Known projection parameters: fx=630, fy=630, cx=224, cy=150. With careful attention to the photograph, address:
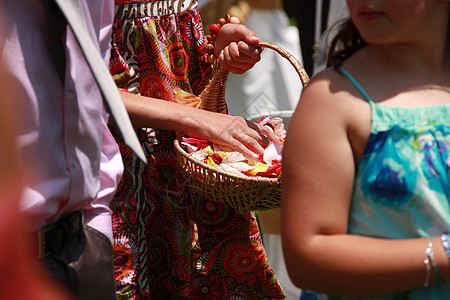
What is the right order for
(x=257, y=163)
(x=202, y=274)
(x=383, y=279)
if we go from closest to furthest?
(x=383, y=279)
(x=257, y=163)
(x=202, y=274)

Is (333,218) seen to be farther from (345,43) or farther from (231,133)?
(231,133)

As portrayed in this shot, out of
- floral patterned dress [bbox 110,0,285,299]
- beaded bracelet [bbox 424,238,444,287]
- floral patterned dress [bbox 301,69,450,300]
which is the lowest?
floral patterned dress [bbox 110,0,285,299]

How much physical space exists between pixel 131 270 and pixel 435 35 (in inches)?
47.2

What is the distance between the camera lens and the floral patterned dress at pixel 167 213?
202cm

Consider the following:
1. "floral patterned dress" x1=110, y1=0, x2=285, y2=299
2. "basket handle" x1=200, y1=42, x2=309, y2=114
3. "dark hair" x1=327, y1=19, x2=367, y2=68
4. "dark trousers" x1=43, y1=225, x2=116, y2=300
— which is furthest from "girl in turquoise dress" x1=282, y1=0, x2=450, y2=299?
"floral patterned dress" x1=110, y1=0, x2=285, y2=299

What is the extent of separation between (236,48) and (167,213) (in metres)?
0.58

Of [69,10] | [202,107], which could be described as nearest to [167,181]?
[202,107]

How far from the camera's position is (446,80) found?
4.28 feet

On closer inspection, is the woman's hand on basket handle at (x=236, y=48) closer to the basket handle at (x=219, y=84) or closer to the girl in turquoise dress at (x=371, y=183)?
the basket handle at (x=219, y=84)

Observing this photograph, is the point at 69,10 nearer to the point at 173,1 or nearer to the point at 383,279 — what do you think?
the point at 383,279

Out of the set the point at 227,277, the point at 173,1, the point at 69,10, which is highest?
the point at 69,10

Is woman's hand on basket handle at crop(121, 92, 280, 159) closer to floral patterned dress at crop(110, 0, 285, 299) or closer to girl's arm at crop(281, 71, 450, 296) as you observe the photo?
floral patterned dress at crop(110, 0, 285, 299)

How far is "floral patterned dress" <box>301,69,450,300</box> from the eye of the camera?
3.89 ft

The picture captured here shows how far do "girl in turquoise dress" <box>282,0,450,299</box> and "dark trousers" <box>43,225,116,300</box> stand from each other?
0.42 m
